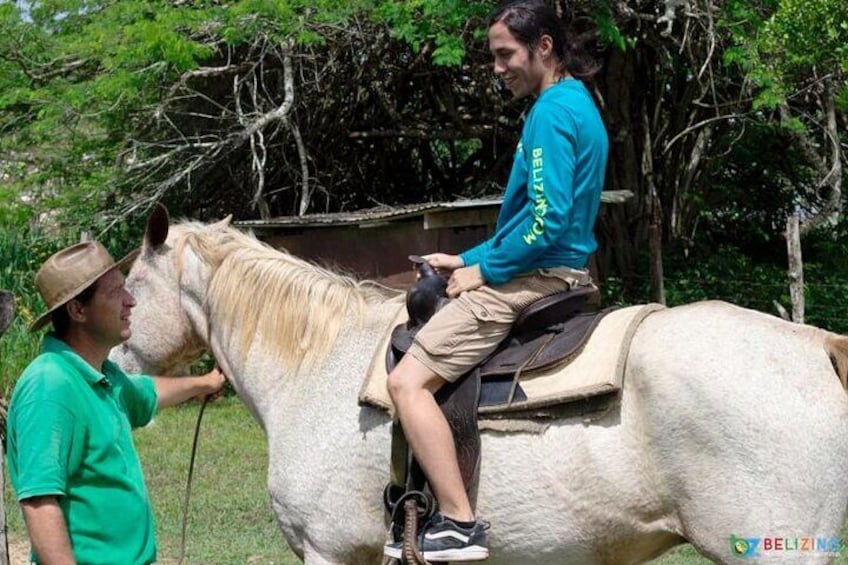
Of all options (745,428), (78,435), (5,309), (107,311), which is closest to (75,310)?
(107,311)

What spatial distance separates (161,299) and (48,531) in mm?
1798

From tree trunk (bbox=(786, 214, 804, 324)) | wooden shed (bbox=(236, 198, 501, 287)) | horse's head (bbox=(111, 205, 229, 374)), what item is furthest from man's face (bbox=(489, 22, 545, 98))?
tree trunk (bbox=(786, 214, 804, 324))

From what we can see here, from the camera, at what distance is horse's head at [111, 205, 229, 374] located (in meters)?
4.68

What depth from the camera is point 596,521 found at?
12.3 ft

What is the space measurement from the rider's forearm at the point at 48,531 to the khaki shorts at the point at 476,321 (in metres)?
1.36

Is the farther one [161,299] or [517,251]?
[161,299]

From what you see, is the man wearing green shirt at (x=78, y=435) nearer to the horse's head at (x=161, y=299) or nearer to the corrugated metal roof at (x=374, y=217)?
the horse's head at (x=161, y=299)

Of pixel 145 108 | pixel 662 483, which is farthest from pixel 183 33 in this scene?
pixel 662 483

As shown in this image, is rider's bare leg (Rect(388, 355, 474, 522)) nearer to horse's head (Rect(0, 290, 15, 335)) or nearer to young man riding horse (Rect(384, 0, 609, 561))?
young man riding horse (Rect(384, 0, 609, 561))

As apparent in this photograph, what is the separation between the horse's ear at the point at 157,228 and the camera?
15.1 ft

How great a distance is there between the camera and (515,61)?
405cm

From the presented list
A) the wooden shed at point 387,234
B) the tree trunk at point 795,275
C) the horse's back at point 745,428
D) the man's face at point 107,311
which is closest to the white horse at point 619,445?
the horse's back at point 745,428

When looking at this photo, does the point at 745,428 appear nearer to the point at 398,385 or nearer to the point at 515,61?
the point at 398,385

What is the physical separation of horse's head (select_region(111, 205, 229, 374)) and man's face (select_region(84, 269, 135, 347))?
128cm
